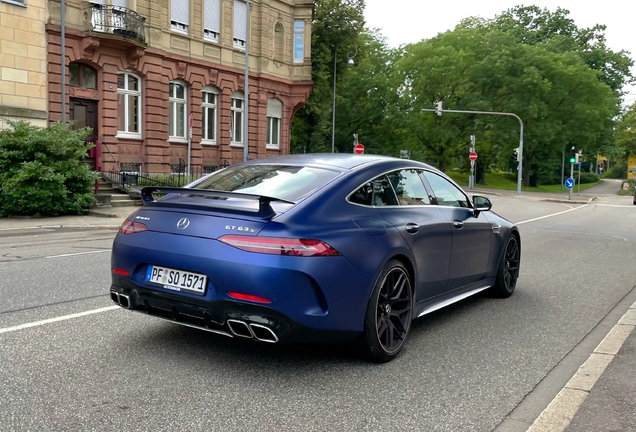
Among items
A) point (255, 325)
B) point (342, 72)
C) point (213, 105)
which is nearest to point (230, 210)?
point (255, 325)

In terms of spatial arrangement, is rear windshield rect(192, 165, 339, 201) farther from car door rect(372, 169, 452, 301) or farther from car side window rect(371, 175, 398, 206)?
car door rect(372, 169, 452, 301)

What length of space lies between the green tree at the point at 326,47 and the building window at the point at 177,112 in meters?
10.1

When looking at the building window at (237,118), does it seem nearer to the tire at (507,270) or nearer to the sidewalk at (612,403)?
the tire at (507,270)

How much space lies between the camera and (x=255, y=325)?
3.90 m

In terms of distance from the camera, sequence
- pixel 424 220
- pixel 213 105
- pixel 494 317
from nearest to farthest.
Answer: pixel 424 220, pixel 494 317, pixel 213 105

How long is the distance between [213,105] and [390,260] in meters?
28.9

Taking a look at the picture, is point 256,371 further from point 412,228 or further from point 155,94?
point 155,94

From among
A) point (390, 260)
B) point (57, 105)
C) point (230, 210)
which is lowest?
point (390, 260)

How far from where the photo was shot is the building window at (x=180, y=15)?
29.0m

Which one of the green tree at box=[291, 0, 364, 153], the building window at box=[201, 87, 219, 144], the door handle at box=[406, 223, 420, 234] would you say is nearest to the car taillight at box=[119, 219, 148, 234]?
the door handle at box=[406, 223, 420, 234]

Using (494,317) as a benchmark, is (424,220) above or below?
above

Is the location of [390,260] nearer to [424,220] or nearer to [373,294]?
[373,294]

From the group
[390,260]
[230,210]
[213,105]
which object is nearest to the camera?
[230,210]

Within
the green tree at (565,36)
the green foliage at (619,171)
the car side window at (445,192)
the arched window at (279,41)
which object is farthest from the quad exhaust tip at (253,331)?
the green foliage at (619,171)
